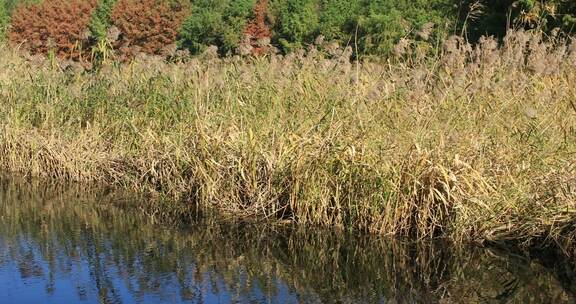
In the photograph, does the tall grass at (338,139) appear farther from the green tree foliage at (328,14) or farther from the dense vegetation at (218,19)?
the green tree foliage at (328,14)

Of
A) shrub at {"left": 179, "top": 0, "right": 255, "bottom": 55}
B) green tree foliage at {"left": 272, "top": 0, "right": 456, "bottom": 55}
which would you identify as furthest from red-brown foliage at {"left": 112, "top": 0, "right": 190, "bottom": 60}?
green tree foliage at {"left": 272, "top": 0, "right": 456, "bottom": 55}

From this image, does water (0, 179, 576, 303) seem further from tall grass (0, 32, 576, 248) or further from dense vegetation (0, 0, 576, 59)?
dense vegetation (0, 0, 576, 59)

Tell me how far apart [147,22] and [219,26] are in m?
3.55

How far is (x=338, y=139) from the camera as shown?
6.40 metres

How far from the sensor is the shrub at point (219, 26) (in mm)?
33938

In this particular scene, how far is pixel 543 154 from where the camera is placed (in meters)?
5.96

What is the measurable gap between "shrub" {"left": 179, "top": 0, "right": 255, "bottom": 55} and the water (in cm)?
2732

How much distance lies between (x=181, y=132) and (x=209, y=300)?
9.39ft

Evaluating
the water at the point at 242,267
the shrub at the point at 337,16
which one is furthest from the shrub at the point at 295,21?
the water at the point at 242,267

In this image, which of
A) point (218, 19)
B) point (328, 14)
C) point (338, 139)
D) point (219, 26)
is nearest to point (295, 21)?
point (328, 14)

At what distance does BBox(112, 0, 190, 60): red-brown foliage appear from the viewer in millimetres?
31672

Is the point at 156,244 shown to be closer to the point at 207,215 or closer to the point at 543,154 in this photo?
the point at 207,215

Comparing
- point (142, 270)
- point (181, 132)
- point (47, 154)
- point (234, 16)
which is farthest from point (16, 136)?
point (234, 16)

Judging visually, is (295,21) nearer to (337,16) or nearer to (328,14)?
(328,14)
